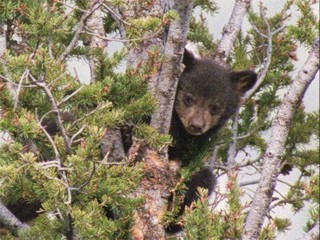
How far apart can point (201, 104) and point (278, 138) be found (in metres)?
2.97

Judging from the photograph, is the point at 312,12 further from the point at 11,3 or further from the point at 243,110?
the point at 243,110

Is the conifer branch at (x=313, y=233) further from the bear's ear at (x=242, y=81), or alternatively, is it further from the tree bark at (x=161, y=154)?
the bear's ear at (x=242, y=81)

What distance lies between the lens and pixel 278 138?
6.34 metres

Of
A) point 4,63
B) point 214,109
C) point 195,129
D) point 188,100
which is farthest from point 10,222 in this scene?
point 214,109

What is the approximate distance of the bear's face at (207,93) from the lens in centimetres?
883

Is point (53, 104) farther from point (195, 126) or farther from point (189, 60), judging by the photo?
point (189, 60)

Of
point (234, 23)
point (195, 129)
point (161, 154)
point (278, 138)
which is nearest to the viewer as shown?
point (278, 138)

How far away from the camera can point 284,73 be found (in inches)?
455

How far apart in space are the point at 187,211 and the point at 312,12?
2.72 meters

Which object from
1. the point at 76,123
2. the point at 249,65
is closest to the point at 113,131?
the point at 76,123

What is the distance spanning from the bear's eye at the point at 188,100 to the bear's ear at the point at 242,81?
0.74 m

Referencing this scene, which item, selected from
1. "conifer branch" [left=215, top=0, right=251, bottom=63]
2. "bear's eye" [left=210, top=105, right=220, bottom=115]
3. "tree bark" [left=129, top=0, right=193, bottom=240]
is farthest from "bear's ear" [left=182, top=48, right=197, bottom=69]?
"tree bark" [left=129, top=0, right=193, bottom=240]

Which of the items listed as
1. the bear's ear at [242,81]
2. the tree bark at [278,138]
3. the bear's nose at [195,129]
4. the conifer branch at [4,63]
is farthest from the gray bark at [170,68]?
the bear's ear at [242,81]

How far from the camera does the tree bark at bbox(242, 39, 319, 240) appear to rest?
6.06m
